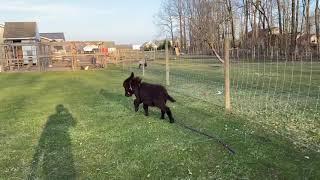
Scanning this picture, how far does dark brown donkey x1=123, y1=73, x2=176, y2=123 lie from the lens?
26.6 ft

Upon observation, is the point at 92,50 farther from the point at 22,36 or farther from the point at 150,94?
the point at 150,94

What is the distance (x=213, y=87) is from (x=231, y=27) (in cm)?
4420

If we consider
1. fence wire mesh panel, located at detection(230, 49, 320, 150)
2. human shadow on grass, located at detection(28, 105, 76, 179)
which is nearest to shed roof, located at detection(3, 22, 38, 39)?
fence wire mesh panel, located at detection(230, 49, 320, 150)

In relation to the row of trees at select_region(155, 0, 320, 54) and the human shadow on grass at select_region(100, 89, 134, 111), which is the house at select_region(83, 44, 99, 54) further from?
the human shadow on grass at select_region(100, 89, 134, 111)

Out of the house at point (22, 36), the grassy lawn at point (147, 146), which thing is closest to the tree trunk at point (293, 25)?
the house at point (22, 36)

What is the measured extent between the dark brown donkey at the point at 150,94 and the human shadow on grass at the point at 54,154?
1528mm

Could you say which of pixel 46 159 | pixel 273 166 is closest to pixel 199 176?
pixel 273 166

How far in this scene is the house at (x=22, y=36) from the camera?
4137cm

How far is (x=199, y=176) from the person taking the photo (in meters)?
4.82

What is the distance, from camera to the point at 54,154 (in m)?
5.96

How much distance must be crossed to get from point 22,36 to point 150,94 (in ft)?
129

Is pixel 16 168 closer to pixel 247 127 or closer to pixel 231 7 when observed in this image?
pixel 247 127

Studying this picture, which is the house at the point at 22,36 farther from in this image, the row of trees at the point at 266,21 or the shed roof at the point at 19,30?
the row of trees at the point at 266,21

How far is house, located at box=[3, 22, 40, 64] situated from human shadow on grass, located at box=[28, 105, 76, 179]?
33.7 m
